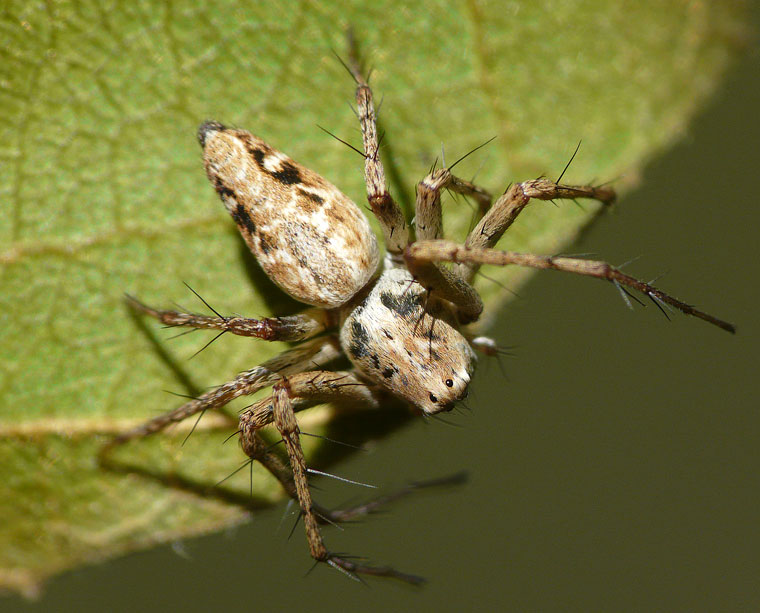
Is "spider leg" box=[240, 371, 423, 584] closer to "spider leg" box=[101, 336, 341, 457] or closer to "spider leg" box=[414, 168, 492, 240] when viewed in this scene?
"spider leg" box=[101, 336, 341, 457]

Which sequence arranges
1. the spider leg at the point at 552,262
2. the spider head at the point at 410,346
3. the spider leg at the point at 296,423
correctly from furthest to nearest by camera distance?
the spider head at the point at 410,346 < the spider leg at the point at 296,423 < the spider leg at the point at 552,262

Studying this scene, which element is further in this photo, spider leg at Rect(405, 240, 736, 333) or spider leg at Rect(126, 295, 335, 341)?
spider leg at Rect(126, 295, 335, 341)

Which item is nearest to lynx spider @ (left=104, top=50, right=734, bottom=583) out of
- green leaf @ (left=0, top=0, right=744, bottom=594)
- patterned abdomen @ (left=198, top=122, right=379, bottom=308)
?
patterned abdomen @ (left=198, top=122, right=379, bottom=308)

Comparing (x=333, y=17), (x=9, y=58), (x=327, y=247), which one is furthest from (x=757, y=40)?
(x=9, y=58)

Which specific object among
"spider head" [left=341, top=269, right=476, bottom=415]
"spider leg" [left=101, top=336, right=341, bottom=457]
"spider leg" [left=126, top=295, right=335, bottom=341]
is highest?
"spider head" [left=341, top=269, right=476, bottom=415]

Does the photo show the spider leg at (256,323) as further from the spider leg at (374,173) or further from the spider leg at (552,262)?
the spider leg at (552,262)

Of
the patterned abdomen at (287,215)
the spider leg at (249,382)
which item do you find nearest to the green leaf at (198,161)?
the spider leg at (249,382)

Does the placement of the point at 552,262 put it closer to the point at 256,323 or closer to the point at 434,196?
the point at 434,196

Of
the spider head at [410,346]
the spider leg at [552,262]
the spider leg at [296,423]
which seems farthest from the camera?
the spider head at [410,346]
